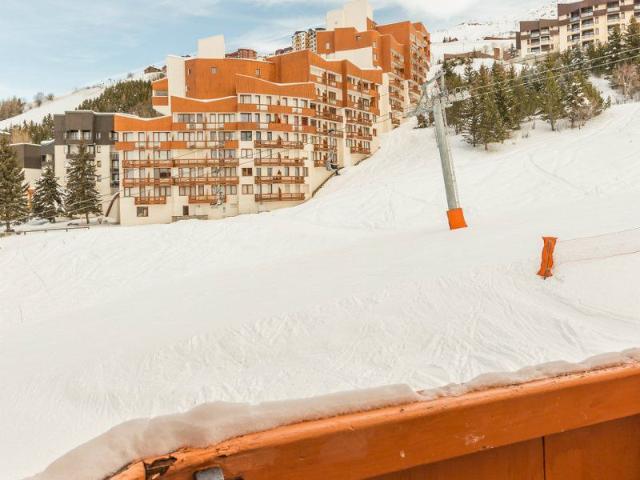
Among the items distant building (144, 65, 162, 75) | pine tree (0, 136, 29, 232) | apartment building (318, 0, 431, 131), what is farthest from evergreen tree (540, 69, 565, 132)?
distant building (144, 65, 162, 75)

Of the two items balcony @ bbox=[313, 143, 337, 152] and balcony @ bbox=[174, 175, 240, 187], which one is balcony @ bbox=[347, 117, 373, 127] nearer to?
balcony @ bbox=[313, 143, 337, 152]

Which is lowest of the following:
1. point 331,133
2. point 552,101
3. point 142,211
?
point 142,211

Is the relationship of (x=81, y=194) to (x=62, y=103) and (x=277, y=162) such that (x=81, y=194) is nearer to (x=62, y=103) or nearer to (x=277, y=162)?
(x=277, y=162)

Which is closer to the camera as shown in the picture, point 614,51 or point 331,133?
point 331,133

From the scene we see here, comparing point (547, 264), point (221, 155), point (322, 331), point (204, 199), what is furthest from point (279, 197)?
point (547, 264)

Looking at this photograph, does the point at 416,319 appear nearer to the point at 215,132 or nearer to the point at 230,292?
the point at 230,292

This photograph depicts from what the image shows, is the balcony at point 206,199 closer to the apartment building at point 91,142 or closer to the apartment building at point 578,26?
the apartment building at point 91,142

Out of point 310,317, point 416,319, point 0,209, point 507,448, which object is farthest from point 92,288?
point 0,209

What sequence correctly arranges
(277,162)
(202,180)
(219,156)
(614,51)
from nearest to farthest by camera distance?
(202,180) < (219,156) < (277,162) < (614,51)

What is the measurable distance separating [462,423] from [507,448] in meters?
0.33

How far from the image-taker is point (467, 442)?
1.93 m

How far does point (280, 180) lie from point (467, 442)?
1930 inches

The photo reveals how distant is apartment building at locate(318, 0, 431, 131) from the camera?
6900cm

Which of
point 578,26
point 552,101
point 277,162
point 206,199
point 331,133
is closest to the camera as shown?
point 552,101
